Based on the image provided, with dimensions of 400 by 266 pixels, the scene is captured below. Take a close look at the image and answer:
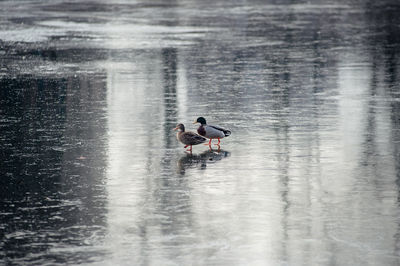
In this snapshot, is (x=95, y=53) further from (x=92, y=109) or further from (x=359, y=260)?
(x=359, y=260)

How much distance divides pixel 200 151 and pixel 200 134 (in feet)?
0.92

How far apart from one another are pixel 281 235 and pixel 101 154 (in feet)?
16.0

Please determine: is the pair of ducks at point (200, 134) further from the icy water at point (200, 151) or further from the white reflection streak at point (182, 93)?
the white reflection streak at point (182, 93)

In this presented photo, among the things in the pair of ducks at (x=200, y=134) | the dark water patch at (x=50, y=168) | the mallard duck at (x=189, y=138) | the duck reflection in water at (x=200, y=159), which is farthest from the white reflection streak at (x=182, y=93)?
the duck reflection in water at (x=200, y=159)

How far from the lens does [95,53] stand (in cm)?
2702

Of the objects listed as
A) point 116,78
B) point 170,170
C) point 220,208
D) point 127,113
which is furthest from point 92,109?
point 220,208

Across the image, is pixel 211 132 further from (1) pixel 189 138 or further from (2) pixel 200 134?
(1) pixel 189 138

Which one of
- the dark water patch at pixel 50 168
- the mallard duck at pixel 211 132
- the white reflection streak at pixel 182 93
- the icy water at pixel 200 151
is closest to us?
the icy water at pixel 200 151

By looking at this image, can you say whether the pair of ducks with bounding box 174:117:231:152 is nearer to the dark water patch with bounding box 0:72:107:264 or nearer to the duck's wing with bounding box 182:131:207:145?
the duck's wing with bounding box 182:131:207:145

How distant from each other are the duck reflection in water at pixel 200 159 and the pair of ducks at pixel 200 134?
20 centimetres

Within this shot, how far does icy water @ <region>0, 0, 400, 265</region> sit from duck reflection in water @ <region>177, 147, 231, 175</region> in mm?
42

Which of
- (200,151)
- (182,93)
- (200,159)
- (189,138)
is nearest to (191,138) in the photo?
(189,138)

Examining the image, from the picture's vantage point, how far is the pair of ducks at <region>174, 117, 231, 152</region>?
14.4 metres

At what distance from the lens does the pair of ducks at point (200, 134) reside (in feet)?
47.3
